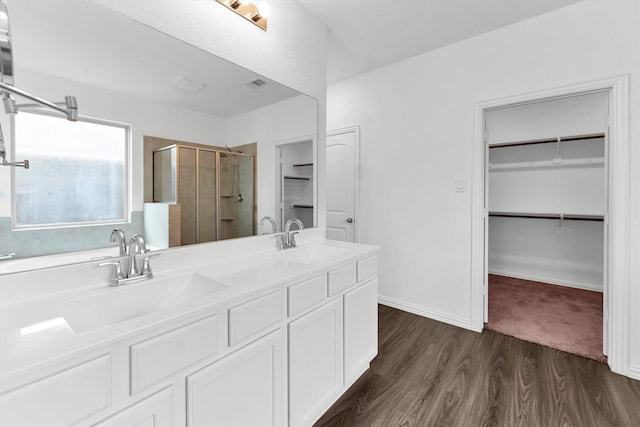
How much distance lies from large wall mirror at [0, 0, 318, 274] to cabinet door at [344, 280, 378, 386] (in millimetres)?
735

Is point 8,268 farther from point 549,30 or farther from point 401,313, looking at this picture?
point 549,30

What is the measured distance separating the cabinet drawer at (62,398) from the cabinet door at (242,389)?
0.85ft

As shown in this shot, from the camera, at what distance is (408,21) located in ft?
7.82

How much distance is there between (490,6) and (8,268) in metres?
3.21

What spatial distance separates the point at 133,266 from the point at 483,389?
2.13 m

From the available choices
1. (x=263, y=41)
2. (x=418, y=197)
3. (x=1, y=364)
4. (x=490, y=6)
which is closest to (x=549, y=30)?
(x=490, y=6)

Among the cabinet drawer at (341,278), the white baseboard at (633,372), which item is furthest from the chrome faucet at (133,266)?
the white baseboard at (633,372)

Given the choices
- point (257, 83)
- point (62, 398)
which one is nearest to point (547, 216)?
point (257, 83)

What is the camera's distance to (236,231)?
5.76 ft

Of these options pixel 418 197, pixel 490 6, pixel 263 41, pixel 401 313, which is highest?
pixel 490 6

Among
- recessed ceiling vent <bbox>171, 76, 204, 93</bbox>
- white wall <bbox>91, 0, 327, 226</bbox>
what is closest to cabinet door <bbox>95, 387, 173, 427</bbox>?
recessed ceiling vent <bbox>171, 76, 204, 93</bbox>

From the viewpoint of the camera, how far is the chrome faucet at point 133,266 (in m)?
1.15

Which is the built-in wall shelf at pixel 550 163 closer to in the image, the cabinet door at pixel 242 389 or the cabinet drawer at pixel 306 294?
the cabinet drawer at pixel 306 294

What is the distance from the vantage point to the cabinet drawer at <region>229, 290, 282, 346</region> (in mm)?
1075
